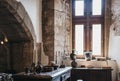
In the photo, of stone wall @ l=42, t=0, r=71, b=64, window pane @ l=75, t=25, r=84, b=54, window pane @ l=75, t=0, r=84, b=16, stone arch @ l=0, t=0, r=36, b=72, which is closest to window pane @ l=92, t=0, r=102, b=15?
window pane @ l=75, t=0, r=84, b=16

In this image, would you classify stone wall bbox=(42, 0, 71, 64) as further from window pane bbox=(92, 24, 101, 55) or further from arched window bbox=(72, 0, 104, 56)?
window pane bbox=(92, 24, 101, 55)

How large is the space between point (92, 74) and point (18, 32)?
7.67ft

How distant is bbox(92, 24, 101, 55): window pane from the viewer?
25.7 ft

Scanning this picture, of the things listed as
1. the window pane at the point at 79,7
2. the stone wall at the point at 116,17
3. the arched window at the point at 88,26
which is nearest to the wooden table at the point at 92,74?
the arched window at the point at 88,26

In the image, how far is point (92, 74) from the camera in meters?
6.89

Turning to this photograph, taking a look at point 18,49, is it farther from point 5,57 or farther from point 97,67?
Result: point 97,67

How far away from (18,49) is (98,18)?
281 cm

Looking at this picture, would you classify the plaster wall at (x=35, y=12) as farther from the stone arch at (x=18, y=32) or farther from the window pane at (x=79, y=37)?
the window pane at (x=79, y=37)

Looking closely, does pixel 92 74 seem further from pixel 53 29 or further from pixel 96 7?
pixel 96 7

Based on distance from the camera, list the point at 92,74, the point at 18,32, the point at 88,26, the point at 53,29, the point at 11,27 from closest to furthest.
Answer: the point at 11,27 < the point at 18,32 < the point at 92,74 < the point at 53,29 < the point at 88,26

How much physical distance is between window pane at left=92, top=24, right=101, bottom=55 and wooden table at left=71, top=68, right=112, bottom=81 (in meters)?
1.07

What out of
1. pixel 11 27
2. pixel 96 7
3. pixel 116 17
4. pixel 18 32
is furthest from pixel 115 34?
pixel 11 27

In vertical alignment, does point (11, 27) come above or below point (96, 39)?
above

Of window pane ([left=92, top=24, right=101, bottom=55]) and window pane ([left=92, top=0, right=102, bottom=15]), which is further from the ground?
window pane ([left=92, top=0, right=102, bottom=15])
